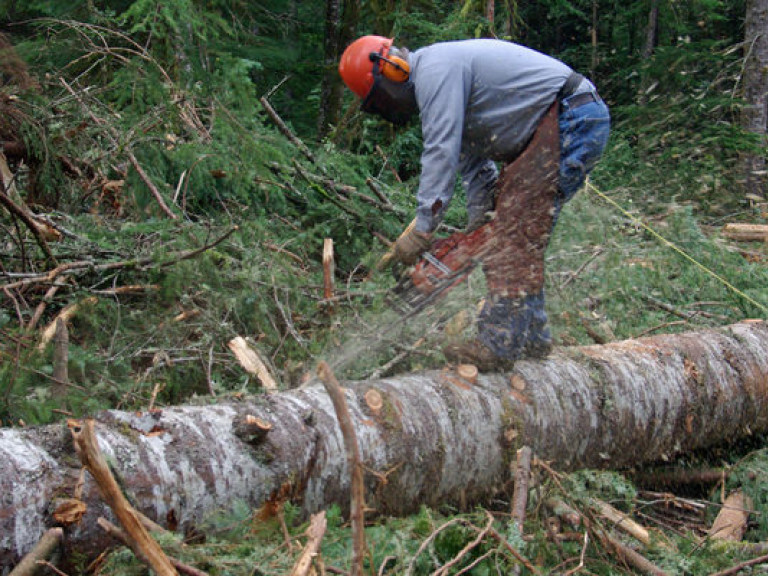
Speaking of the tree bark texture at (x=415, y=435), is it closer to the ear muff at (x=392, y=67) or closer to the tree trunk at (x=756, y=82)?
the ear muff at (x=392, y=67)

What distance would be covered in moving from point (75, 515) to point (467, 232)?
249 centimetres

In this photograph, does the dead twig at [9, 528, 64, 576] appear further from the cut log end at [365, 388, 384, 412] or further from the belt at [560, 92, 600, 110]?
the belt at [560, 92, 600, 110]

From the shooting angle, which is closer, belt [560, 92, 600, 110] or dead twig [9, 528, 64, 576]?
dead twig [9, 528, 64, 576]

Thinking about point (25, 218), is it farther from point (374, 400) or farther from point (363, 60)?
point (374, 400)

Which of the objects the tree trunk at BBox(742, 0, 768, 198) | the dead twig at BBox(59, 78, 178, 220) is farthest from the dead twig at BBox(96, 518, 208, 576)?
the tree trunk at BBox(742, 0, 768, 198)

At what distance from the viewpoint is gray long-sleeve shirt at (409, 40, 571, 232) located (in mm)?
3465

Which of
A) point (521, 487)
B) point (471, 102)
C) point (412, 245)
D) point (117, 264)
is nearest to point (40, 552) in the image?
point (521, 487)

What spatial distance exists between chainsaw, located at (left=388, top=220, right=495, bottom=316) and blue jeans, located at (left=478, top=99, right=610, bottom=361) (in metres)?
0.24

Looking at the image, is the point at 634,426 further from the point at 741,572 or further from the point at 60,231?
the point at 60,231

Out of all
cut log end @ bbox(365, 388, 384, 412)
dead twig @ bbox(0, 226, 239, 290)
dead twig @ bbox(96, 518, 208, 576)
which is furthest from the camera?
dead twig @ bbox(0, 226, 239, 290)

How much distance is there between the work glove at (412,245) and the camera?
3574 millimetres

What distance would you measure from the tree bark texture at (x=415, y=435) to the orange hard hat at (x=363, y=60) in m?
1.53

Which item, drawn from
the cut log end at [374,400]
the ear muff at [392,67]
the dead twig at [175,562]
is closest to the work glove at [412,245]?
the ear muff at [392,67]

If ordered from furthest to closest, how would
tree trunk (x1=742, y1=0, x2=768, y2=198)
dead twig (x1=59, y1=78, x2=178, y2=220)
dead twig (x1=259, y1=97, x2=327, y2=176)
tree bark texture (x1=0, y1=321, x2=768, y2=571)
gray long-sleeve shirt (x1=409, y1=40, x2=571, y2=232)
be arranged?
tree trunk (x1=742, y1=0, x2=768, y2=198), dead twig (x1=259, y1=97, x2=327, y2=176), dead twig (x1=59, y1=78, x2=178, y2=220), gray long-sleeve shirt (x1=409, y1=40, x2=571, y2=232), tree bark texture (x1=0, y1=321, x2=768, y2=571)
